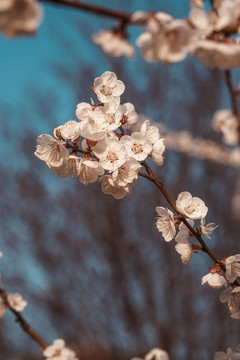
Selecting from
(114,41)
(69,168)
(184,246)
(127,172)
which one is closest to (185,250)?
(184,246)

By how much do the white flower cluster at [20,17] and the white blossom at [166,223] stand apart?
521mm

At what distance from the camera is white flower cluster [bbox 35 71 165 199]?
0.79 meters

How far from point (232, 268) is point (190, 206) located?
0.19 meters

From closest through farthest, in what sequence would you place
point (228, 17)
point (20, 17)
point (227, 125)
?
point (20, 17) < point (228, 17) < point (227, 125)

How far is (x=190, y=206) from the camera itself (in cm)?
90

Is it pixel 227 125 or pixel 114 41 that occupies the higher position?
pixel 227 125

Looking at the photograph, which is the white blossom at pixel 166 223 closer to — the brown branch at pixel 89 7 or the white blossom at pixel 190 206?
the white blossom at pixel 190 206

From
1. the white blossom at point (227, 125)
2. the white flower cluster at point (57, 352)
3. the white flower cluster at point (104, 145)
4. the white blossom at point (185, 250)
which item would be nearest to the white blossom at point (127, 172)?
the white flower cluster at point (104, 145)

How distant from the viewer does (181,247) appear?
86 centimetres

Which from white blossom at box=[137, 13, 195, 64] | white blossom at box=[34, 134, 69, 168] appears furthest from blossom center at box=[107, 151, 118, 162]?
white blossom at box=[137, 13, 195, 64]

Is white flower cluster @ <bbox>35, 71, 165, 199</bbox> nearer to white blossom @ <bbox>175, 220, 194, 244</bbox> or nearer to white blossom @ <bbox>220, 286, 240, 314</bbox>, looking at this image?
white blossom @ <bbox>175, 220, 194, 244</bbox>

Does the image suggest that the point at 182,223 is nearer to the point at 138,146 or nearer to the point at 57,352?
the point at 138,146

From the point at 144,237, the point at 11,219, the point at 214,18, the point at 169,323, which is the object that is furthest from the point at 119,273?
the point at 214,18

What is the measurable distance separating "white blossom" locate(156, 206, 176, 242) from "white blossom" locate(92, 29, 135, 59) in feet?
1.45
